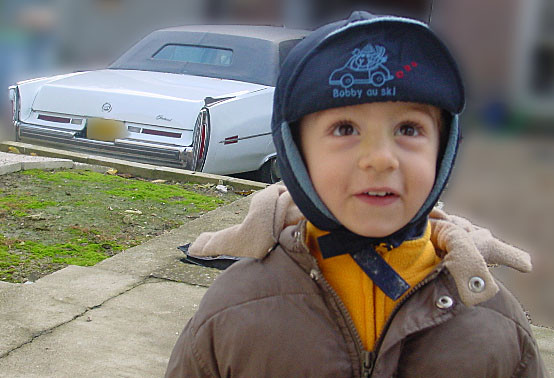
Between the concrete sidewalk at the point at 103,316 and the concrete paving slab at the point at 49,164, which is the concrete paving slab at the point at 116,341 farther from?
the concrete paving slab at the point at 49,164

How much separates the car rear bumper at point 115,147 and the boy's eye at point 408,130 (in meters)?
5.01

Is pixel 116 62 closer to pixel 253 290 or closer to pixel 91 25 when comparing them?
pixel 253 290

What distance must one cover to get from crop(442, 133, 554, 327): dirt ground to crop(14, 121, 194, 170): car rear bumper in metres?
2.18

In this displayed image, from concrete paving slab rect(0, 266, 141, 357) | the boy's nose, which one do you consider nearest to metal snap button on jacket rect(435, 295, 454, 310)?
the boy's nose

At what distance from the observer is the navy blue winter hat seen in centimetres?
171

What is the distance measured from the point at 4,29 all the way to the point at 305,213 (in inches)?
707

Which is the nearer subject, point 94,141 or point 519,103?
point 519,103

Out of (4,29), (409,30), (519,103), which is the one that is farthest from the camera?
(4,29)

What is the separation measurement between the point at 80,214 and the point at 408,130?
4.07m

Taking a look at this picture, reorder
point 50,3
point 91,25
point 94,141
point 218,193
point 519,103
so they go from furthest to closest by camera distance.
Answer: point 91,25 < point 50,3 < point 94,141 < point 218,193 < point 519,103

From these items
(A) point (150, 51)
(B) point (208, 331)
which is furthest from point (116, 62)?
(B) point (208, 331)

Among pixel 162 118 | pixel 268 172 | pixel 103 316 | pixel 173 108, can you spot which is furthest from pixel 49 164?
pixel 103 316

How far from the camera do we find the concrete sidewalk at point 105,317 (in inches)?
128

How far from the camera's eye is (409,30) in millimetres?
1735
